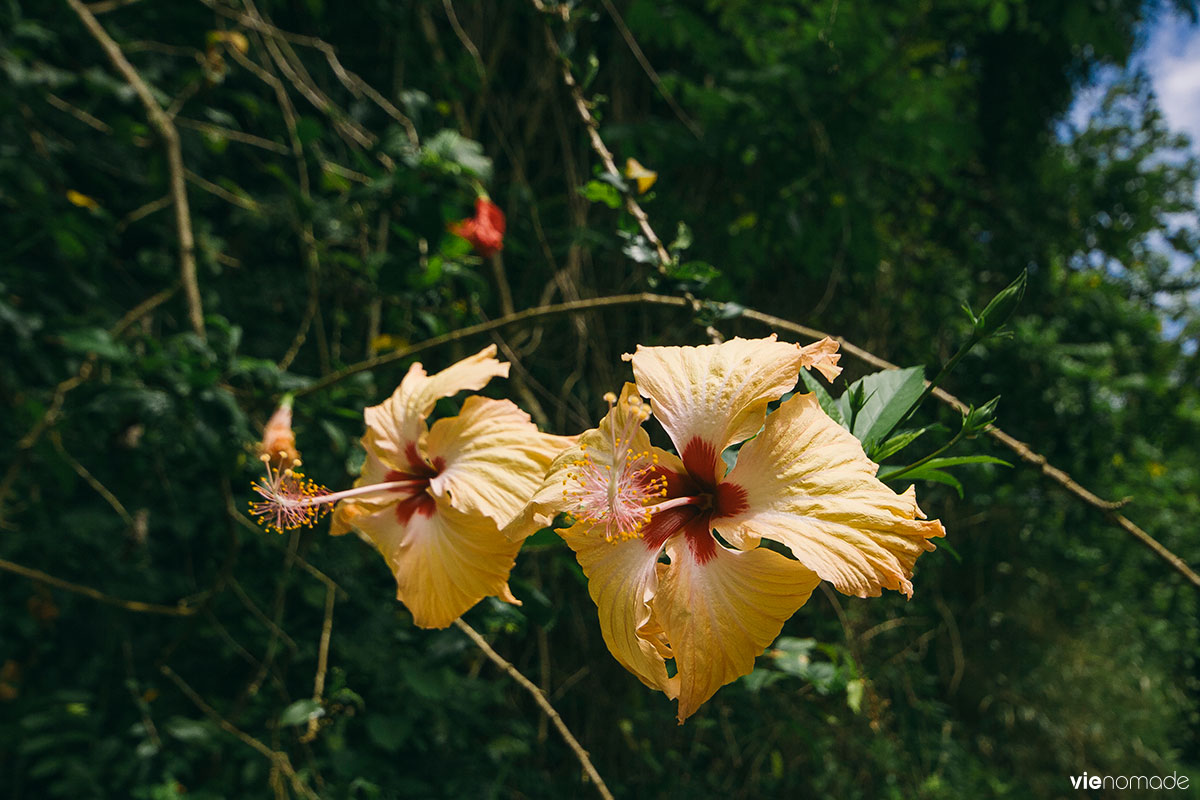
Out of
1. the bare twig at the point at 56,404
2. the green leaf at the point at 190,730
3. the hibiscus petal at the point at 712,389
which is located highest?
the hibiscus petal at the point at 712,389

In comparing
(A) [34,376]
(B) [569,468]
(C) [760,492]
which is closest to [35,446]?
(A) [34,376]

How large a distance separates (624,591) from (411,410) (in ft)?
1.13

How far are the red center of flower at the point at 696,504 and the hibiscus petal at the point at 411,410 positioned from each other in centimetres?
24

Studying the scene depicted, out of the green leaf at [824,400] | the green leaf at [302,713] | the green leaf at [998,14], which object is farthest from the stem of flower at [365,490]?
the green leaf at [998,14]

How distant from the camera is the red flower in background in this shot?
1335 millimetres

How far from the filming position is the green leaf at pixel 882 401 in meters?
0.66

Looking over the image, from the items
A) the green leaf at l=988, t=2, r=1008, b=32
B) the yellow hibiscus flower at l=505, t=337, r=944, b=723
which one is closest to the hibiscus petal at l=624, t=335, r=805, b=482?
the yellow hibiscus flower at l=505, t=337, r=944, b=723

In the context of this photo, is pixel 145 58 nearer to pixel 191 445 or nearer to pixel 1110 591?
pixel 191 445

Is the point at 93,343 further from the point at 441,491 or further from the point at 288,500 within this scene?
the point at 441,491

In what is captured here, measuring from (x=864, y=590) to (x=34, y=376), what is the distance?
2275mm

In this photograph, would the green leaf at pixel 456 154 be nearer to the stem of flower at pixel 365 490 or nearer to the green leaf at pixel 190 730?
the stem of flower at pixel 365 490

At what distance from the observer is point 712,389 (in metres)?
0.61

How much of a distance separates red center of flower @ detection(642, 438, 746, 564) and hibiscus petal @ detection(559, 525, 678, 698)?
0.09 feet

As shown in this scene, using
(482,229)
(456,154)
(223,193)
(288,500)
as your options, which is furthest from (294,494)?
(223,193)
